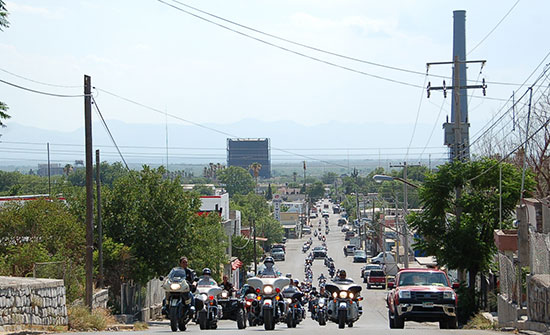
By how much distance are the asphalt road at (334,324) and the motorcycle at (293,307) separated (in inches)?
18.1

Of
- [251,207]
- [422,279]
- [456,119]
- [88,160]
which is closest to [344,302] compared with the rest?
[422,279]

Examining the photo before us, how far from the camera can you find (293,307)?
23.8 metres

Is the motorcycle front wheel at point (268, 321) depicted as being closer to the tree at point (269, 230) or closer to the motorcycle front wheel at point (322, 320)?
the motorcycle front wheel at point (322, 320)

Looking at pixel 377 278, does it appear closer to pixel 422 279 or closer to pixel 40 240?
pixel 40 240

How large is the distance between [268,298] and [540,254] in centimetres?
714

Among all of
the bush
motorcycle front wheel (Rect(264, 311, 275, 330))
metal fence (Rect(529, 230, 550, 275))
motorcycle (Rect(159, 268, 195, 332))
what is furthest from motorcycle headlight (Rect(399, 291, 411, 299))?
the bush

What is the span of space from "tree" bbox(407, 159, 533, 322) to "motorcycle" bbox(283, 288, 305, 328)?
11.6m

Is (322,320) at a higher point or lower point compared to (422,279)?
lower

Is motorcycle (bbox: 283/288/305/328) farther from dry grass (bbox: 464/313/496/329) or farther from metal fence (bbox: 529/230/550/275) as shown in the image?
metal fence (bbox: 529/230/550/275)

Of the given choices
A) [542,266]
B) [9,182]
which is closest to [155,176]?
[542,266]

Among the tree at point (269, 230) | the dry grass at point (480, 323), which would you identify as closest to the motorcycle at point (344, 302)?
the dry grass at point (480, 323)

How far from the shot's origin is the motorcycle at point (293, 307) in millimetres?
23109

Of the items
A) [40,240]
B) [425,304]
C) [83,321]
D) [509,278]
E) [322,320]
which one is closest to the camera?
[83,321]

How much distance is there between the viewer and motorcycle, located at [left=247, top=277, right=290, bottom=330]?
19531 mm
